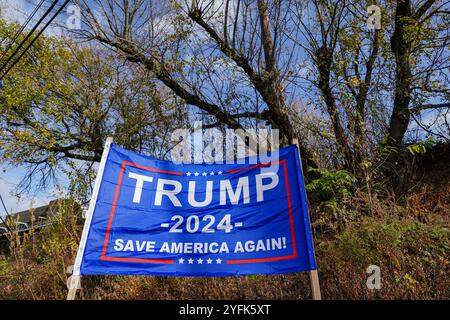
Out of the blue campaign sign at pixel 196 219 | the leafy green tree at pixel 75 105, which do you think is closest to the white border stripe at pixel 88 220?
the blue campaign sign at pixel 196 219

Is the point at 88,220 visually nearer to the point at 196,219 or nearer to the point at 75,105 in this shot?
the point at 196,219

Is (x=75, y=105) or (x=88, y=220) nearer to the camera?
(x=88, y=220)

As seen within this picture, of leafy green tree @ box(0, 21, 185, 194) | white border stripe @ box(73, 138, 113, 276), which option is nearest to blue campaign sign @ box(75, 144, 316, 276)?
white border stripe @ box(73, 138, 113, 276)

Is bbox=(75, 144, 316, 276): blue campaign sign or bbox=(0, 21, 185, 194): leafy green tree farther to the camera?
bbox=(0, 21, 185, 194): leafy green tree

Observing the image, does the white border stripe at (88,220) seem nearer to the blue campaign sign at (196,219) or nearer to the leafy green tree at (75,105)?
the blue campaign sign at (196,219)

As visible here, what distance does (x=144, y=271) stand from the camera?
12.8 ft

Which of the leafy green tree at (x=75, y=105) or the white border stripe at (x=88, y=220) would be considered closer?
the white border stripe at (x=88, y=220)

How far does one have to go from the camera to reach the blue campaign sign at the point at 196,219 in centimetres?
390

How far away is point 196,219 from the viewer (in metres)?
4.38

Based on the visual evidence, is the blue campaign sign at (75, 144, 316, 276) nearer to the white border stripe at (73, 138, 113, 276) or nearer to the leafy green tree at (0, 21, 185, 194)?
the white border stripe at (73, 138, 113, 276)

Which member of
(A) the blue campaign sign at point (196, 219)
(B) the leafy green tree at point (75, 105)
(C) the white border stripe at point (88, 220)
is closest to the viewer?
(C) the white border stripe at point (88, 220)

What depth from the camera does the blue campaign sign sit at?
12.8ft

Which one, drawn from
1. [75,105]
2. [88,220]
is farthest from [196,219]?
[75,105]
